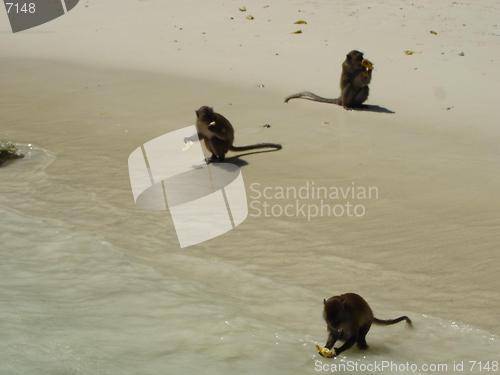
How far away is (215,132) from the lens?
7508 mm

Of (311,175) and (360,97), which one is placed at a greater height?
(360,97)

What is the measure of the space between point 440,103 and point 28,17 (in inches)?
413

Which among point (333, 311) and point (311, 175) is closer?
point (333, 311)

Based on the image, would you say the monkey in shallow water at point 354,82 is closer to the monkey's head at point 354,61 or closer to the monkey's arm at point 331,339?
the monkey's head at point 354,61

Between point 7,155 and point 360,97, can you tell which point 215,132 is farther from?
point 360,97

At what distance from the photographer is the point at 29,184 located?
722 cm

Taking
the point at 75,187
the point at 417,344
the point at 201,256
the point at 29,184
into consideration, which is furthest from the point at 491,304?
the point at 29,184

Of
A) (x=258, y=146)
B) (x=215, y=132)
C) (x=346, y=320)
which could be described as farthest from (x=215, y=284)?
(x=258, y=146)

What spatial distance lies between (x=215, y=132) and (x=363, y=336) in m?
3.86

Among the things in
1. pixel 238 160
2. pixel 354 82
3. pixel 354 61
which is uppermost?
pixel 354 61

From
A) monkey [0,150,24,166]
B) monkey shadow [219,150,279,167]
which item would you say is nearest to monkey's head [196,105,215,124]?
monkey shadow [219,150,279,167]

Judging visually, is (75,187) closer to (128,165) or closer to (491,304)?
(128,165)

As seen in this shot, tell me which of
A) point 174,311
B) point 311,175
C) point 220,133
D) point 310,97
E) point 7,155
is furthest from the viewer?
point 310,97

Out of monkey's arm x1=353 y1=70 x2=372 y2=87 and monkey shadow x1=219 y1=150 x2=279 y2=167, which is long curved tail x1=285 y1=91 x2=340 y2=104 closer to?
monkey's arm x1=353 y1=70 x2=372 y2=87
